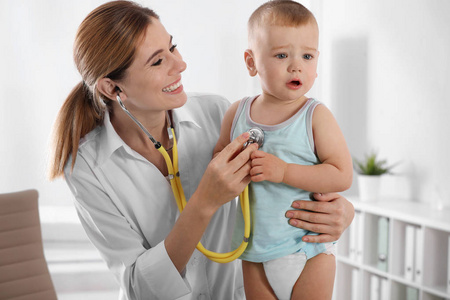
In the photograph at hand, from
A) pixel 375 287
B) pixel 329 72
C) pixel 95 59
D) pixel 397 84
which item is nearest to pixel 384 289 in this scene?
pixel 375 287

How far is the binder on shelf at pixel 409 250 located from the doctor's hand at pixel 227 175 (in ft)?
6.16

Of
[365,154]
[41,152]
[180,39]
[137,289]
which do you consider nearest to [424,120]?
[365,154]

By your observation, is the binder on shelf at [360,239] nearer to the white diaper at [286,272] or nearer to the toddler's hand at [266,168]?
the white diaper at [286,272]

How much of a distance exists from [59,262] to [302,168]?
3.03 metres

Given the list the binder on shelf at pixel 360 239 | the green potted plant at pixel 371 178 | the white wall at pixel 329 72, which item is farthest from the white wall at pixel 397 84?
the binder on shelf at pixel 360 239

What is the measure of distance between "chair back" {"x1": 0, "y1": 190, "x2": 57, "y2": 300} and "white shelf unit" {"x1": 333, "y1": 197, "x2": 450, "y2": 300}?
1956 millimetres

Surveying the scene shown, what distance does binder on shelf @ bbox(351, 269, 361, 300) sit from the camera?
3346 mm

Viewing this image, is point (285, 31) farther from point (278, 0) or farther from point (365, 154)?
point (365, 154)

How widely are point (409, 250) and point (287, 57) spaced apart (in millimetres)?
1999

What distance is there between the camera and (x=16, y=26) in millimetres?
3629

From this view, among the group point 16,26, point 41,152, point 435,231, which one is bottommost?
point 435,231

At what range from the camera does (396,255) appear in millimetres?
3004

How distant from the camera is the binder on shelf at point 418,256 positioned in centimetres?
278

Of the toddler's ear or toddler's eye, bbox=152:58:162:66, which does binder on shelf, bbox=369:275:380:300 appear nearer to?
the toddler's ear
